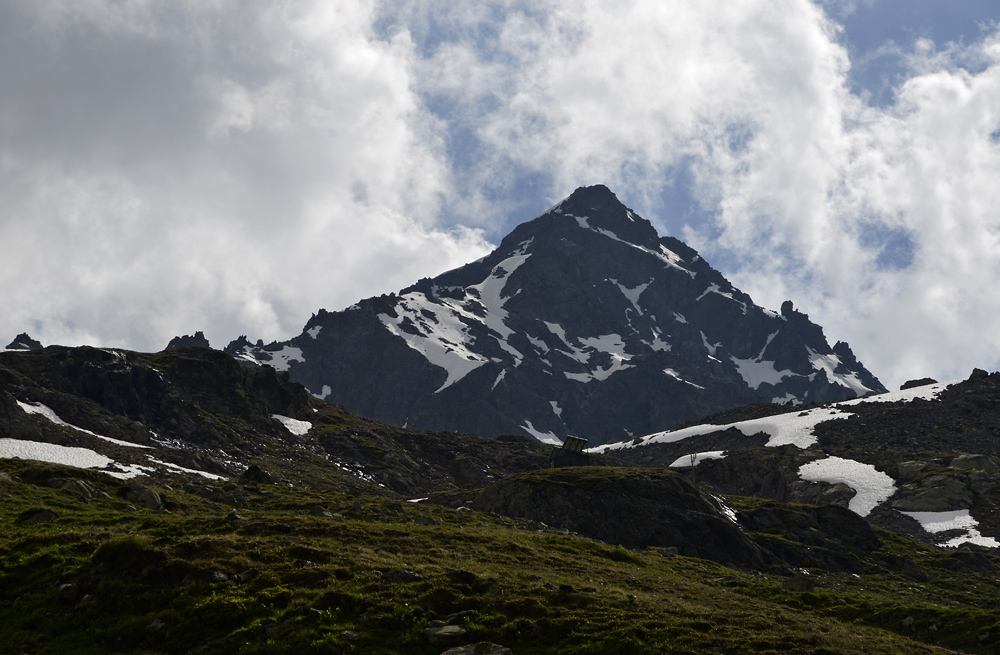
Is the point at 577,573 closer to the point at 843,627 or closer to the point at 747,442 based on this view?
the point at 843,627

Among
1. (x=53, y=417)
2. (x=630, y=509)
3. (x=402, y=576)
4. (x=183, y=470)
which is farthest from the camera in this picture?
(x=53, y=417)

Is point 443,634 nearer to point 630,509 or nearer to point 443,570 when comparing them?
point 443,570

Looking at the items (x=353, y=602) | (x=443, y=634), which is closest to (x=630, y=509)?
(x=353, y=602)

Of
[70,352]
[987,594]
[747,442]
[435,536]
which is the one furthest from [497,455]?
[435,536]

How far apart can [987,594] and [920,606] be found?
39.3 metres

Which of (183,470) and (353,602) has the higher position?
(183,470)

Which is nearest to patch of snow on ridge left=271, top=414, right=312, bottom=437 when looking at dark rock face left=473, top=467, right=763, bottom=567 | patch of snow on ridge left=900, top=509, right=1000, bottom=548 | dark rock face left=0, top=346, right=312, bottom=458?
dark rock face left=0, top=346, right=312, bottom=458

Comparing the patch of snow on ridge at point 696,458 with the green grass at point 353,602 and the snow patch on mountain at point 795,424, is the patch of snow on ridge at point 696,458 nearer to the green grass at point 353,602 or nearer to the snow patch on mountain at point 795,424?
the snow patch on mountain at point 795,424

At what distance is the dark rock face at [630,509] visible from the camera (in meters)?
78.2

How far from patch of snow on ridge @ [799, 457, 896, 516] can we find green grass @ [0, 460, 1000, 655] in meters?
85.3

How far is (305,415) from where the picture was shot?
528 feet

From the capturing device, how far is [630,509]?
8238cm

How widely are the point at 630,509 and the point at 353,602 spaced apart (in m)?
60.0

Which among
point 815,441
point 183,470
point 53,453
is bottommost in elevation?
point 183,470
